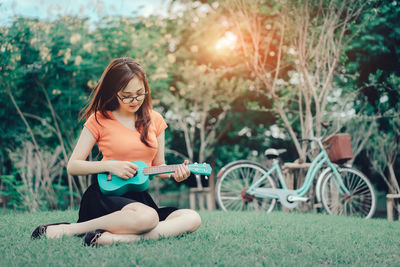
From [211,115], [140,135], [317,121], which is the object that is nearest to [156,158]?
[140,135]

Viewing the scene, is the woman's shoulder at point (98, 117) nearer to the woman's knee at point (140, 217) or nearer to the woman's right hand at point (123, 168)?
the woman's right hand at point (123, 168)

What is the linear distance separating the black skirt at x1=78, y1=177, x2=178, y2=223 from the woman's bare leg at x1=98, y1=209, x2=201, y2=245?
135 millimetres

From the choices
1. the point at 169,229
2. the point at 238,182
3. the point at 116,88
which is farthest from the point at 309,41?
the point at 169,229

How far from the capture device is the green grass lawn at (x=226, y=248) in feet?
7.41

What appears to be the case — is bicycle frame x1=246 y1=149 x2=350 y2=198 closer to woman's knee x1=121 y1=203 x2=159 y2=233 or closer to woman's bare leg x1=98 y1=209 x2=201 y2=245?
woman's bare leg x1=98 y1=209 x2=201 y2=245

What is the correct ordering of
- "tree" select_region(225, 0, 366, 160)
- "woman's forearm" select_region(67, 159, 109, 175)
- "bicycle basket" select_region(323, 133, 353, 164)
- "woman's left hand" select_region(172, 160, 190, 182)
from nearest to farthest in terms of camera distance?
"woman's forearm" select_region(67, 159, 109, 175), "woman's left hand" select_region(172, 160, 190, 182), "bicycle basket" select_region(323, 133, 353, 164), "tree" select_region(225, 0, 366, 160)

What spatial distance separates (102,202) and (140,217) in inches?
14.2

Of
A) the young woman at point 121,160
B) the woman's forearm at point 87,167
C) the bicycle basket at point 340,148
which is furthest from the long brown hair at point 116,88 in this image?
the bicycle basket at point 340,148

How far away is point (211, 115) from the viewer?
10.1 meters

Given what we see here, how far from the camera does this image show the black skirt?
9.07 feet

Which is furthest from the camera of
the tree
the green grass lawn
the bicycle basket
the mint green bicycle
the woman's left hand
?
the tree

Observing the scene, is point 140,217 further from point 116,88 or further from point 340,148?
point 340,148

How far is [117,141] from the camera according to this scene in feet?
9.55

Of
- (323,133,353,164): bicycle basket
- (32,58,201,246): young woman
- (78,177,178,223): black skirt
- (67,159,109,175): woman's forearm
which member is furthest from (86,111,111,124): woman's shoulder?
(323,133,353,164): bicycle basket
